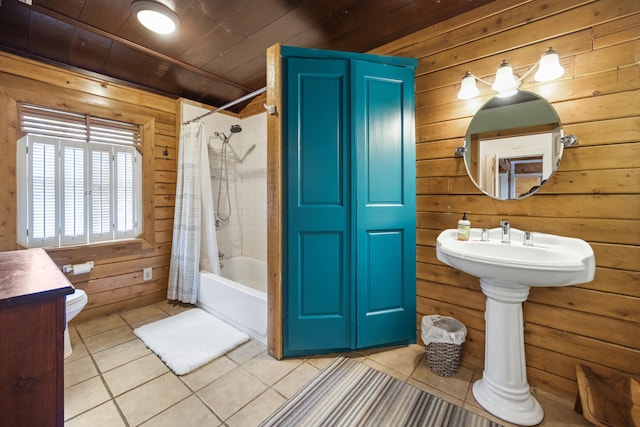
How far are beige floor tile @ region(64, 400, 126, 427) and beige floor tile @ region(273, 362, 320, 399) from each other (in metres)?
0.78

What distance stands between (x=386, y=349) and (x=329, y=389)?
592 millimetres

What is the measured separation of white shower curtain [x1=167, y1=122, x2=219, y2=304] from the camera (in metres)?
2.55

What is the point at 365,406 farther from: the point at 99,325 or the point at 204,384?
the point at 99,325

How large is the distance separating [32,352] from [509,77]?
2.38m

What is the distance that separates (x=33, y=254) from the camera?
4.42 feet

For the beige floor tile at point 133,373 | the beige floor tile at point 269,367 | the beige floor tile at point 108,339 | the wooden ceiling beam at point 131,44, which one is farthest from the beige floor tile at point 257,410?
the wooden ceiling beam at point 131,44

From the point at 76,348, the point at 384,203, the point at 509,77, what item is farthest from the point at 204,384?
the point at 509,77

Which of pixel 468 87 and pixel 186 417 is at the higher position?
pixel 468 87

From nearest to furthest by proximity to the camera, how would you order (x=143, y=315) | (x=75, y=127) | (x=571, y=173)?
(x=571, y=173)
(x=75, y=127)
(x=143, y=315)

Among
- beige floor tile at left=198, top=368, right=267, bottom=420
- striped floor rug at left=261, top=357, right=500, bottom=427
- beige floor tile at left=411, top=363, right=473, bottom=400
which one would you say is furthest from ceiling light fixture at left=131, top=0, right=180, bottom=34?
beige floor tile at left=411, top=363, right=473, bottom=400

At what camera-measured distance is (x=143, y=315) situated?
2.41m

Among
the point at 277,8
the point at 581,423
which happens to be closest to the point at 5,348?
the point at 277,8

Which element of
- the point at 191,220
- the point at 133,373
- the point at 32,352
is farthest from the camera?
the point at 191,220

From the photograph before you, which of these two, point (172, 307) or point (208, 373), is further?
point (172, 307)
